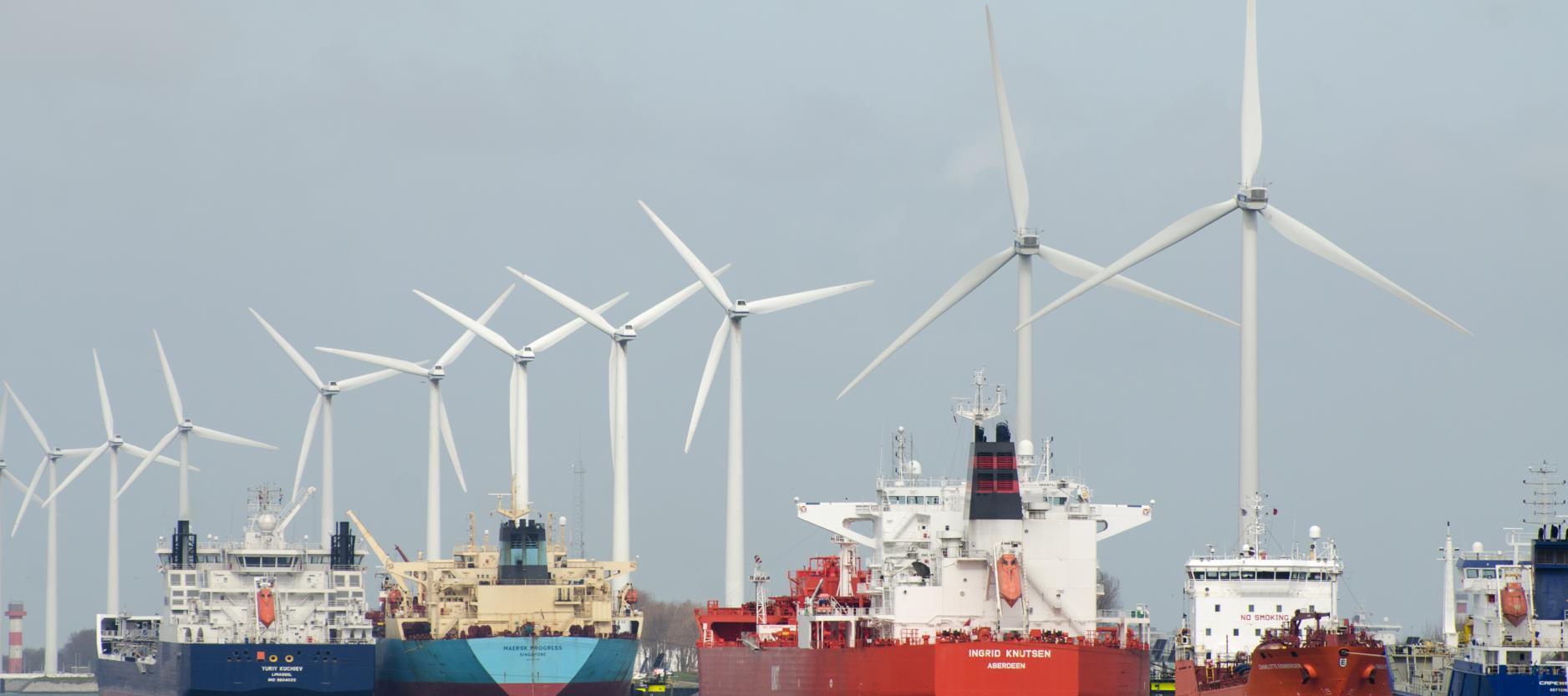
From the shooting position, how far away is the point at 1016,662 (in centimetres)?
8006

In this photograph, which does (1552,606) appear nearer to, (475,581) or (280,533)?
(475,581)

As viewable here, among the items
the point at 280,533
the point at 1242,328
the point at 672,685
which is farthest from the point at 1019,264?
the point at 672,685

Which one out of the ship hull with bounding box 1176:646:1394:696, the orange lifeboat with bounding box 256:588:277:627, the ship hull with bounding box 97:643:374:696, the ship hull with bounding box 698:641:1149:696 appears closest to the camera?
the ship hull with bounding box 698:641:1149:696

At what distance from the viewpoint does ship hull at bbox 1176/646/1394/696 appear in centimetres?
8356

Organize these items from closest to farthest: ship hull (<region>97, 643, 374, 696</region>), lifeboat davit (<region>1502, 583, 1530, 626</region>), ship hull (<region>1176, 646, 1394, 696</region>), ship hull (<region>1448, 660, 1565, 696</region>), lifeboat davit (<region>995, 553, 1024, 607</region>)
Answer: ship hull (<region>1448, 660, 1565, 696</region>)
lifeboat davit (<region>1502, 583, 1530, 626</region>)
lifeboat davit (<region>995, 553, 1024, 607</region>)
ship hull (<region>1176, 646, 1394, 696</region>)
ship hull (<region>97, 643, 374, 696</region>)

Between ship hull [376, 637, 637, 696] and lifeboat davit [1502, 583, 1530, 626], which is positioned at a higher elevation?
lifeboat davit [1502, 583, 1530, 626]

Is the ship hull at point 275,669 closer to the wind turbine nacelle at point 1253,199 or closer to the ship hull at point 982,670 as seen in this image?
the ship hull at point 982,670

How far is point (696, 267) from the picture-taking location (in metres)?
116

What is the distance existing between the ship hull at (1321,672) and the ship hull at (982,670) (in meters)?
5.07

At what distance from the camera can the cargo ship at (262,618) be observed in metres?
109

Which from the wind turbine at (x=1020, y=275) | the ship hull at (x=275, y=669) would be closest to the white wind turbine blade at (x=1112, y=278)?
the wind turbine at (x=1020, y=275)

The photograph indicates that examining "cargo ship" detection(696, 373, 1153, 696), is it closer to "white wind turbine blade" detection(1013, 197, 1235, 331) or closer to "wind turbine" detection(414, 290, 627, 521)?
"white wind turbine blade" detection(1013, 197, 1235, 331)

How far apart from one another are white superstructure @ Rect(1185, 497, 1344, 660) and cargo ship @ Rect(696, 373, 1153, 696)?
3.14m

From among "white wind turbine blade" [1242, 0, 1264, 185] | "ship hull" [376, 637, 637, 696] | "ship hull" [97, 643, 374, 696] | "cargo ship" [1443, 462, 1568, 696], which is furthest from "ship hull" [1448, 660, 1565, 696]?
"ship hull" [97, 643, 374, 696]
